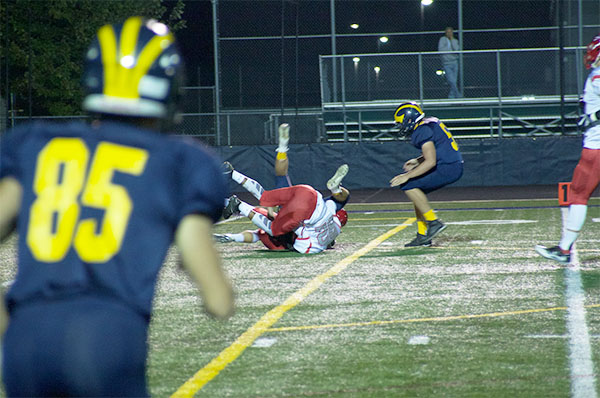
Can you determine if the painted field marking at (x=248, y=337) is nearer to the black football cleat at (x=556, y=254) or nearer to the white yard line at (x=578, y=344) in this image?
the white yard line at (x=578, y=344)

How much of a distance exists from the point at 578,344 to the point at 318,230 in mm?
4993

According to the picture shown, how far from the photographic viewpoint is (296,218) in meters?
9.79

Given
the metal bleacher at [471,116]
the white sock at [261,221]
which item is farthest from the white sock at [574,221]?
the metal bleacher at [471,116]

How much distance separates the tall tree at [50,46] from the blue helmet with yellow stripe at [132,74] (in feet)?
85.5

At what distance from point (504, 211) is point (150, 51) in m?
14.5

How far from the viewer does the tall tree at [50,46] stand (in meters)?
27.2

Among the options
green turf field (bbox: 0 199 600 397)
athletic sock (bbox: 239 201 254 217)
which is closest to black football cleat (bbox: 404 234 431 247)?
green turf field (bbox: 0 199 600 397)

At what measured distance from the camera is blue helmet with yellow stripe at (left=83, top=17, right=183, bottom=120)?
6.93 feet

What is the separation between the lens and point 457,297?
709 cm

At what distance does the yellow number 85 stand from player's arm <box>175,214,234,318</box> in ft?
0.44

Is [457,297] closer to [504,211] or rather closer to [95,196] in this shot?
[95,196]

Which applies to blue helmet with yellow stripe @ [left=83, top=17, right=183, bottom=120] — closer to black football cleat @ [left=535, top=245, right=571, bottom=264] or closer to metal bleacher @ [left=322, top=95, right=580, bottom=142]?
black football cleat @ [left=535, top=245, right=571, bottom=264]

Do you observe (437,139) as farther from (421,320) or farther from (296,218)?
(421,320)

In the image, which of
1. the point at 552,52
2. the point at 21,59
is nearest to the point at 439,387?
the point at 552,52
